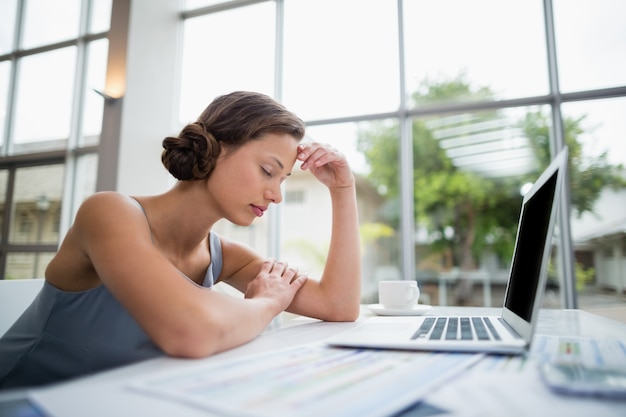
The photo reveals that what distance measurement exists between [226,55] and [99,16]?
5.61 ft

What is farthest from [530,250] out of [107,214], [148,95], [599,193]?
[148,95]

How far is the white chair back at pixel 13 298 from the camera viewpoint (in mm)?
1043

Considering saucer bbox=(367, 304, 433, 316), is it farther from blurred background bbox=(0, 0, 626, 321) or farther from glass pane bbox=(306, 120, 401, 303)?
glass pane bbox=(306, 120, 401, 303)

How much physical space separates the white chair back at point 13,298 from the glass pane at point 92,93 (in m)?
3.65

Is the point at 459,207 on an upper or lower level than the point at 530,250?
upper

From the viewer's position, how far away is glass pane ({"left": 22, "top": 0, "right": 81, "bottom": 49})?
4590 millimetres

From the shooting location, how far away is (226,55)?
3973 millimetres

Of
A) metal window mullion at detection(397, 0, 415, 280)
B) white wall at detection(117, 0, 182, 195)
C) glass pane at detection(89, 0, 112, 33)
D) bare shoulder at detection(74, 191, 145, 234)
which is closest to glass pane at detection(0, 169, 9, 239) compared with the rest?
glass pane at detection(89, 0, 112, 33)

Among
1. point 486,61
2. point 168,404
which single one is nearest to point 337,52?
point 486,61

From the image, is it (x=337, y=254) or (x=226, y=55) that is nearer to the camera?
(x=337, y=254)

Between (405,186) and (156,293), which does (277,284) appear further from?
(405,186)

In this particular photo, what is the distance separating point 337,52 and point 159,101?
68.8 inches

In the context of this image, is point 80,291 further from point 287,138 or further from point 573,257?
point 573,257

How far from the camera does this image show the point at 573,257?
8.68ft
